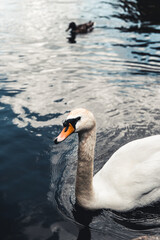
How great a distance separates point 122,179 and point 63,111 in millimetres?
3940

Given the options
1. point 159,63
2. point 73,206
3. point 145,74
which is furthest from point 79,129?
point 159,63

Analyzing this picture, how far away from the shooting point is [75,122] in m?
4.29

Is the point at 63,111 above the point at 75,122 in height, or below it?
below

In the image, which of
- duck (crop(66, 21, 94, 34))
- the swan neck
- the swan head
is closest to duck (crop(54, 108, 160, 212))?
the swan neck

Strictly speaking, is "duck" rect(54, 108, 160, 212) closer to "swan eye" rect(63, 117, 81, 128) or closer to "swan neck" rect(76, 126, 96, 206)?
"swan neck" rect(76, 126, 96, 206)

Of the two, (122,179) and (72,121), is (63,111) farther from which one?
(72,121)

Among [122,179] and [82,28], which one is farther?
[82,28]

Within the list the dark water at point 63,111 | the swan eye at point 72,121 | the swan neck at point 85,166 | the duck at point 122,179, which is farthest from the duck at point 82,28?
the swan eye at point 72,121

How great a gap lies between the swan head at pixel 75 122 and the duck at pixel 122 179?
0.20m

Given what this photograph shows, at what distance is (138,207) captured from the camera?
5027mm

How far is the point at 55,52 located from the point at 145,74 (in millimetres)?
4753

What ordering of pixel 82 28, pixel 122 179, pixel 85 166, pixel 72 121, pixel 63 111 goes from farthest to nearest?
pixel 82 28, pixel 63 111, pixel 122 179, pixel 85 166, pixel 72 121

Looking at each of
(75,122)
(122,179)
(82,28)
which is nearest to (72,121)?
(75,122)

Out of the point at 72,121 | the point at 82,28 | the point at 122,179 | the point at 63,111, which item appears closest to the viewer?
the point at 72,121
